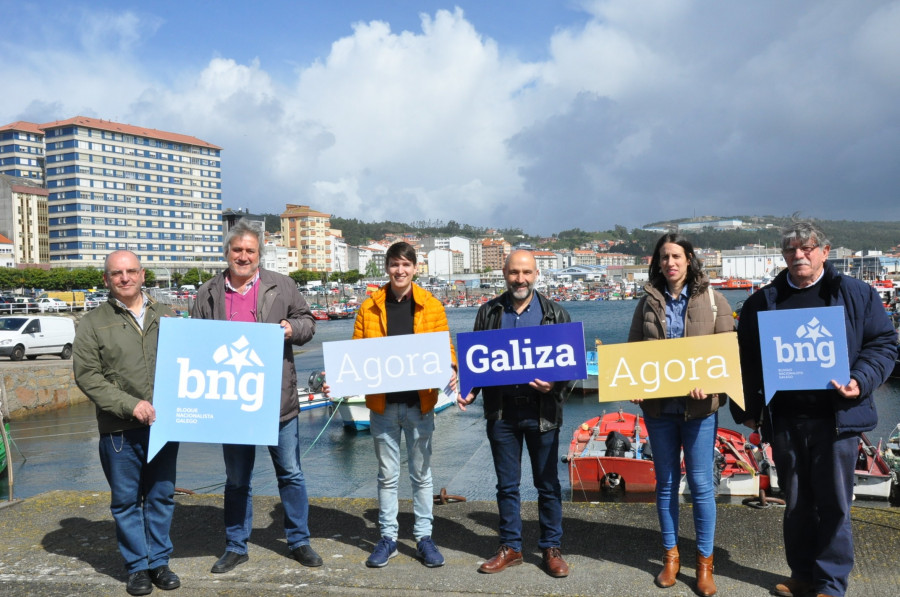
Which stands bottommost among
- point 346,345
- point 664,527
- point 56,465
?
point 56,465

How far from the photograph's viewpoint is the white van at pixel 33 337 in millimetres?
26000

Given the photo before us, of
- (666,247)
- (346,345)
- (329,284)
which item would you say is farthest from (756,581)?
(329,284)

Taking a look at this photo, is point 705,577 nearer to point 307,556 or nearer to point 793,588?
point 793,588

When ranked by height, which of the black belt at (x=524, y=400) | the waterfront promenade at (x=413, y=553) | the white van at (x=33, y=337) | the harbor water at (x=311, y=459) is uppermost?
the black belt at (x=524, y=400)

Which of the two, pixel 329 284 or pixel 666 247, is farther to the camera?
pixel 329 284

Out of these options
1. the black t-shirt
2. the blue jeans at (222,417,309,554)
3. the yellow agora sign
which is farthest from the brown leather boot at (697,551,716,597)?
the blue jeans at (222,417,309,554)

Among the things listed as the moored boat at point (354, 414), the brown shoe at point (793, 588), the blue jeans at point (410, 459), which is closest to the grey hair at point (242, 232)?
the blue jeans at point (410, 459)

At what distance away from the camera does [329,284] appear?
14062cm

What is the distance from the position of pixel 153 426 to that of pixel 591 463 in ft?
32.8

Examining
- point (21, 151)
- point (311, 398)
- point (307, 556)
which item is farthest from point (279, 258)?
point (307, 556)

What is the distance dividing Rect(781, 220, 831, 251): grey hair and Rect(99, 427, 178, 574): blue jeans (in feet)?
12.6

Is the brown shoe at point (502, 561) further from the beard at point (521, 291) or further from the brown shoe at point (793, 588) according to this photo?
the beard at point (521, 291)

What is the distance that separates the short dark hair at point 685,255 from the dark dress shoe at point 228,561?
319cm

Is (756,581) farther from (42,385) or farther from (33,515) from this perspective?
(42,385)
